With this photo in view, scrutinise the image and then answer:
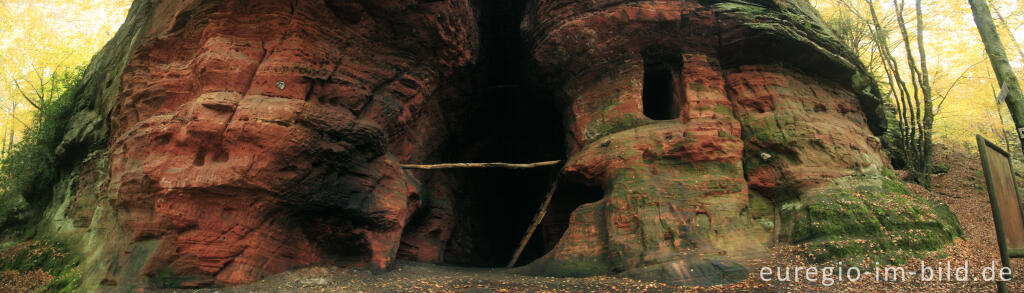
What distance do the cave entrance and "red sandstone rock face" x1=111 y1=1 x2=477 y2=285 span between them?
223 inches

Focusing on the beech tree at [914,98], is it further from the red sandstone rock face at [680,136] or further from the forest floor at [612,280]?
the red sandstone rock face at [680,136]

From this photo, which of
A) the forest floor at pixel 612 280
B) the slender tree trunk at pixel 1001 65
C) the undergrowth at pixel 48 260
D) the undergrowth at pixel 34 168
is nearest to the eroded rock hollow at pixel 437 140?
the forest floor at pixel 612 280

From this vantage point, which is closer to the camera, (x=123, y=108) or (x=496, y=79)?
(x=123, y=108)

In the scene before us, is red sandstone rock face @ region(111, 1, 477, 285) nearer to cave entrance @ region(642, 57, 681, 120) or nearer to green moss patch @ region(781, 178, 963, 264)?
cave entrance @ region(642, 57, 681, 120)

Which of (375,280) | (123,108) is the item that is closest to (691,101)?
(375,280)

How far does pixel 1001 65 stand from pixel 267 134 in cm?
1274

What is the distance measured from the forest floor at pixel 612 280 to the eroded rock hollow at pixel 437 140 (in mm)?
347

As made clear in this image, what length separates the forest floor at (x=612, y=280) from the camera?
252 inches

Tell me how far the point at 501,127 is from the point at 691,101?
760 cm

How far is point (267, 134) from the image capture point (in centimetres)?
782

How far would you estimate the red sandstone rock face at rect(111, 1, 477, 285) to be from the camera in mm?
7363

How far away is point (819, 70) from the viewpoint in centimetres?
1103

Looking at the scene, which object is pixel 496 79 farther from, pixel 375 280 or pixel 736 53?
pixel 375 280

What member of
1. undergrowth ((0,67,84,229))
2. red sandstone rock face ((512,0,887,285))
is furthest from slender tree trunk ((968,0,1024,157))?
undergrowth ((0,67,84,229))
